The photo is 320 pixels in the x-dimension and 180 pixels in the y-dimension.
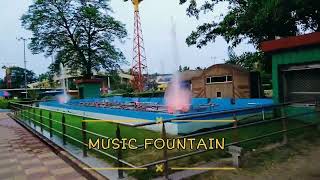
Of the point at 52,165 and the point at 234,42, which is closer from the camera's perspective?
the point at 52,165

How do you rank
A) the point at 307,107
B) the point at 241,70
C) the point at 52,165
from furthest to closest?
1. the point at 241,70
2. the point at 307,107
3. the point at 52,165

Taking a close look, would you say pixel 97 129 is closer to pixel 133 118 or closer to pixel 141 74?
pixel 133 118

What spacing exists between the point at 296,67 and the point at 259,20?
114 inches

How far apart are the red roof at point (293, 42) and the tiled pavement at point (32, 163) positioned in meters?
6.96

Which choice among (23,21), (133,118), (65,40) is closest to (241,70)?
(133,118)

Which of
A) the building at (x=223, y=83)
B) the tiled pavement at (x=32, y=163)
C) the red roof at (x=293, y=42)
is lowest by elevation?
the tiled pavement at (x=32, y=163)

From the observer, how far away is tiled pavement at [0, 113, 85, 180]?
6.82m

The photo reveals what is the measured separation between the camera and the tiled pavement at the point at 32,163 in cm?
682

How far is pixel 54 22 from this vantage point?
111 feet

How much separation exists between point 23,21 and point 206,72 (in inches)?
783

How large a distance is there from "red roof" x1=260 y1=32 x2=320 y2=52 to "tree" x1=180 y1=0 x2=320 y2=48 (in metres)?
1.42

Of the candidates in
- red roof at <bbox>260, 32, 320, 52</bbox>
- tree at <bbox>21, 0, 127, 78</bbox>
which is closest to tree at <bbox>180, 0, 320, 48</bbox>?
red roof at <bbox>260, 32, 320, 52</bbox>

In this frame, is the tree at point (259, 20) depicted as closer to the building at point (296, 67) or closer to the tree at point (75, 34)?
the building at point (296, 67)

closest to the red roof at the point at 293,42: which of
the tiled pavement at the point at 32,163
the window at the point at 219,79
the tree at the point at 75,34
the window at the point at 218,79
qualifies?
the tiled pavement at the point at 32,163
